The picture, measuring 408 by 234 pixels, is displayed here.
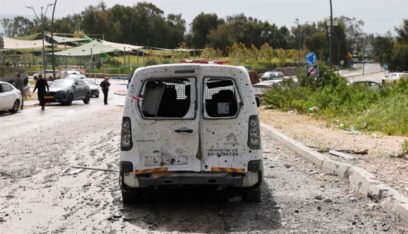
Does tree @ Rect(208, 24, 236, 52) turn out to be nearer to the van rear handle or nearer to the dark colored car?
the dark colored car

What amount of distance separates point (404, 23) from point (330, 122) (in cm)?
7519

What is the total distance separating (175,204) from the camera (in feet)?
25.7

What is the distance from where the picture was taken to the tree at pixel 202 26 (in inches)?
5335

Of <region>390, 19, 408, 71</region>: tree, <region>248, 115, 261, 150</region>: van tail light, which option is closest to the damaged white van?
<region>248, 115, 261, 150</region>: van tail light

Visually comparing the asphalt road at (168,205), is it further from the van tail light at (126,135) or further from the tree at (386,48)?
the tree at (386,48)

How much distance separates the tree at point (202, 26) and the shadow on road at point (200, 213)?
418 ft

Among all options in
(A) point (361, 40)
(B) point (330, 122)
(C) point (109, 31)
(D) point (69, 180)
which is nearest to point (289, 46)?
(A) point (361, 40)

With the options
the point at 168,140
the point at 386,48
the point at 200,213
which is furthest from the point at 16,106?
the point at 386,48

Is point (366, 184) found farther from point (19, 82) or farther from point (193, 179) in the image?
point (19, 82)

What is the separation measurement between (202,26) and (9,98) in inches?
4388

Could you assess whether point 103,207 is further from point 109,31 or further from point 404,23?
point 109,31

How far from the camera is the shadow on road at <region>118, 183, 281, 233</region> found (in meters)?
6.66

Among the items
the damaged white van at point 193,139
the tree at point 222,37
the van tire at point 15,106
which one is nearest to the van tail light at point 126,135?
the damaged white van at point 193,139

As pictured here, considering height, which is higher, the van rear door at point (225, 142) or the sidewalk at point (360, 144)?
the van rear door at point (225, 142)
